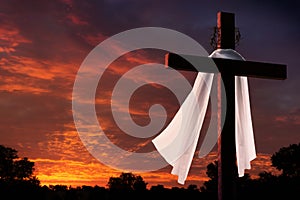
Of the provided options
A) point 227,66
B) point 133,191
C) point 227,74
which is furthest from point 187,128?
point 133,191

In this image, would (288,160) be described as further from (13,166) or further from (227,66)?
(227,66)

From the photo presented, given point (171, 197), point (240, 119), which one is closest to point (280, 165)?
point (171, 197)

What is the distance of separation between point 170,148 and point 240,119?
1.36 m

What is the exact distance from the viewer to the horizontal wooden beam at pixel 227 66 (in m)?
8.38

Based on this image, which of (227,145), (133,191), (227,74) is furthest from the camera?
(133,191)

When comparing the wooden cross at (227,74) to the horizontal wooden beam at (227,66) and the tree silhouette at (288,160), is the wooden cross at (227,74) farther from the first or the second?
the tree silhouette at (288,160)

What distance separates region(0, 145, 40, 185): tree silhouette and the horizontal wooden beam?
93.3 ft

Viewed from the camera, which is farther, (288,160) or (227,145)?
(288,160)

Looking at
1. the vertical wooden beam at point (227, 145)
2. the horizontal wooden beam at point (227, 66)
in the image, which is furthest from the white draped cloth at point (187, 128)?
the vertical wooden beam at point (227, 145)

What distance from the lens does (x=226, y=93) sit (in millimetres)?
8656

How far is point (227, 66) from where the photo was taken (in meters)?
8.80

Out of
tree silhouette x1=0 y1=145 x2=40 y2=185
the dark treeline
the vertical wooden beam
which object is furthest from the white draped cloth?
tree silhouette x1=0 y1=145 x2=40 y2=185

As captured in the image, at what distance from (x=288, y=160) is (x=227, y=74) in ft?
102

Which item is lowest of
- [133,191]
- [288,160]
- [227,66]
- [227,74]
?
[133,191]
